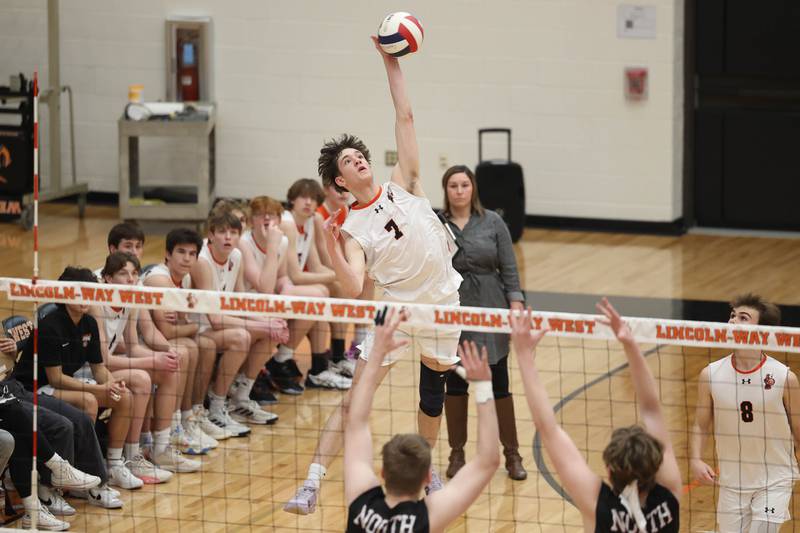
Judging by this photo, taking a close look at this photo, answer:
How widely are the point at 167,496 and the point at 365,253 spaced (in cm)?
205

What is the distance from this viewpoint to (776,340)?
571 centimetres

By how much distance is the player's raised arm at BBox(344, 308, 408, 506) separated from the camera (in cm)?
460

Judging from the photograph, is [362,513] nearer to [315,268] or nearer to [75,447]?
[75,447]

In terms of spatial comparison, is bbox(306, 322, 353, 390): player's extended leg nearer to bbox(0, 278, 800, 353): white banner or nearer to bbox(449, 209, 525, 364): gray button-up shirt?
bbox(449, 209, 525, 364): gray button-up shirt

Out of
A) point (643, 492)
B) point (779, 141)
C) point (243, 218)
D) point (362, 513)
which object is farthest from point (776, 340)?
point (779, 141)

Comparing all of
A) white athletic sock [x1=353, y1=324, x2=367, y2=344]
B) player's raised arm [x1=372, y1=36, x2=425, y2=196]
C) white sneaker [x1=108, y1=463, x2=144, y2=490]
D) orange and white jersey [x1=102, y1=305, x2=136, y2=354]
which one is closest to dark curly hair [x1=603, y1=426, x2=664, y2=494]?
player's raised arm [x1=372, y1=36, x2=425, y2=196]

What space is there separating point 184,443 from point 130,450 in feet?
1.73

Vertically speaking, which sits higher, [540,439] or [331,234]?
[331,234]


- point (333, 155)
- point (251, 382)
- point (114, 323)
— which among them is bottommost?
point (251, 382)

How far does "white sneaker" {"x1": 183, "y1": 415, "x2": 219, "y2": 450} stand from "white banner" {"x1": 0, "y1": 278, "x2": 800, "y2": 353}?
7.83ft

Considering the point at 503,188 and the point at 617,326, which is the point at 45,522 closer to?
the point at 617,326

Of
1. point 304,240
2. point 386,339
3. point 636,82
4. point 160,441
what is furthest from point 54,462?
point 636,82

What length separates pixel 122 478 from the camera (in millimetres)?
7801

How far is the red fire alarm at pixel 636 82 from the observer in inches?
569
